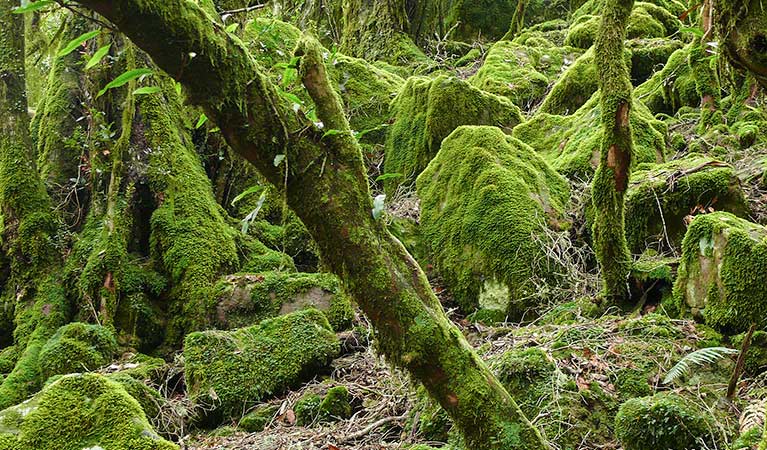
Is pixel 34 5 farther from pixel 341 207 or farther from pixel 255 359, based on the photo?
A: pixel 255 359

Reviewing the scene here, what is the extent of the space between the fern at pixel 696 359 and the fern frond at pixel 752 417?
33 centimetres

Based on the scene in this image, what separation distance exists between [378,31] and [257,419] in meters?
10.9

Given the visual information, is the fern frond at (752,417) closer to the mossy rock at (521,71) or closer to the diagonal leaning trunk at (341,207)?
the diagonal leaning trunk at (341,207)

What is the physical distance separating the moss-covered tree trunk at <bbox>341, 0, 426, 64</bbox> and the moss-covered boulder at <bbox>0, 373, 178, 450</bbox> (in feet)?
37.0

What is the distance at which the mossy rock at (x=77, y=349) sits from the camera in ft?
17.6

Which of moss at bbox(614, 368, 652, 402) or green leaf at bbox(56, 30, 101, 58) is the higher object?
green leaf at bbox(56, 30, 101, 58)

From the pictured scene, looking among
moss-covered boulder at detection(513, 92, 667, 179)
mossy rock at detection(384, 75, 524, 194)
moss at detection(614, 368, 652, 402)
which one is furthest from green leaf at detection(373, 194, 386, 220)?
mossy rock at detection(384, 75, 524, 194)

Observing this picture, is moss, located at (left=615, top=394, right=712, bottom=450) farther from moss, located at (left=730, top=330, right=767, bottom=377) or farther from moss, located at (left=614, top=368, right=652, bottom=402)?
moss, located at (left=730, top=330, right=767, bottom=377)

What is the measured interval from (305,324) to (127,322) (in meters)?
1.95

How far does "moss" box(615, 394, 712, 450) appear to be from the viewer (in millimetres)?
3250

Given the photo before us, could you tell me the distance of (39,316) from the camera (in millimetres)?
6191

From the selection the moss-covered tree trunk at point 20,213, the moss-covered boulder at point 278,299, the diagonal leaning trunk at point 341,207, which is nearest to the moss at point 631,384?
the diagonal leaning trunk at point 341,207

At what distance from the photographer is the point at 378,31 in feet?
46.0

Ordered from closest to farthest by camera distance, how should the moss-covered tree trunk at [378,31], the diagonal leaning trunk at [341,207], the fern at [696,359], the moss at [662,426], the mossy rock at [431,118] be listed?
1. the diagonal leaning trunk at [341,207]
2. the moss at [662,426]
3. the fern at [696,359]
4. the mossy rock at [431,118]
5. the moss-covered tree trunk at [378,31]
